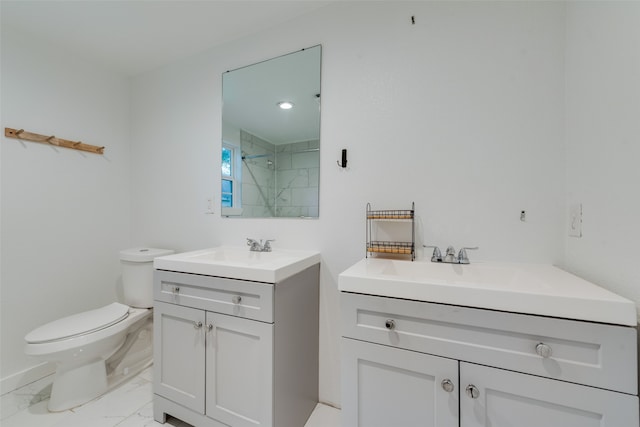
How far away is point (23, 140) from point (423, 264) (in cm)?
263

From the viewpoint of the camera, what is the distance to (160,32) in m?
1.74

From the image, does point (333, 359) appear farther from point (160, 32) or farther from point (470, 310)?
point (160, 32)

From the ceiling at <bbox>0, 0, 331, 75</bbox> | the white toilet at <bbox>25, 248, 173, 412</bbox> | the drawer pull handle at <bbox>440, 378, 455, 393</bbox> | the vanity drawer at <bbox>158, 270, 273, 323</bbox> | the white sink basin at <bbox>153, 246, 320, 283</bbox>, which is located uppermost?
the ceiling at <bbox>0, 0, 331, 75</bbox>

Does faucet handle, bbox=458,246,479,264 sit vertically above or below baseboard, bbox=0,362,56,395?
above

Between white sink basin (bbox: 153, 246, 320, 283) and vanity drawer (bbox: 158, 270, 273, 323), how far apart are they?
0.11 ft

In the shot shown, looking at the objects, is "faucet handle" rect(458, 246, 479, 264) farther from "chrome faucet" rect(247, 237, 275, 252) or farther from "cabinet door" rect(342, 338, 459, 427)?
"chrome faucet" rect(247, 237, 275, 252)

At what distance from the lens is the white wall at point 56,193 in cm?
165

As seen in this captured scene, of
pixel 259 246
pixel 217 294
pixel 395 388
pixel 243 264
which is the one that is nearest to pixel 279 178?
pixel 259 246

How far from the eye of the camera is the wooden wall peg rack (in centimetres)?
164

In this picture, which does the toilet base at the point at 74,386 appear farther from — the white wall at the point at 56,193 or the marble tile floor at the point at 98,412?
the white wall at the point at 56,193

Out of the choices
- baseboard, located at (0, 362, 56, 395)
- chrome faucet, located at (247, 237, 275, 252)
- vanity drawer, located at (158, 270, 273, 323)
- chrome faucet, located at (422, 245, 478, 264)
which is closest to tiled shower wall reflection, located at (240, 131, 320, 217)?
chrome faucet, located at (247, 237, 275, 252)

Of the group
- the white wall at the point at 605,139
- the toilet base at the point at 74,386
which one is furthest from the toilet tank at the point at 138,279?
the white wall at the point at 605,139

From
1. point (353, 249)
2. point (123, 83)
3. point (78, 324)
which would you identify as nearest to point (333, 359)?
point (353, 249)

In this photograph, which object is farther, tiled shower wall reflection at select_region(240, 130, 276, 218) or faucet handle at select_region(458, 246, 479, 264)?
tiled shower wall reflection at select_region(240, 130, 276, 218)
